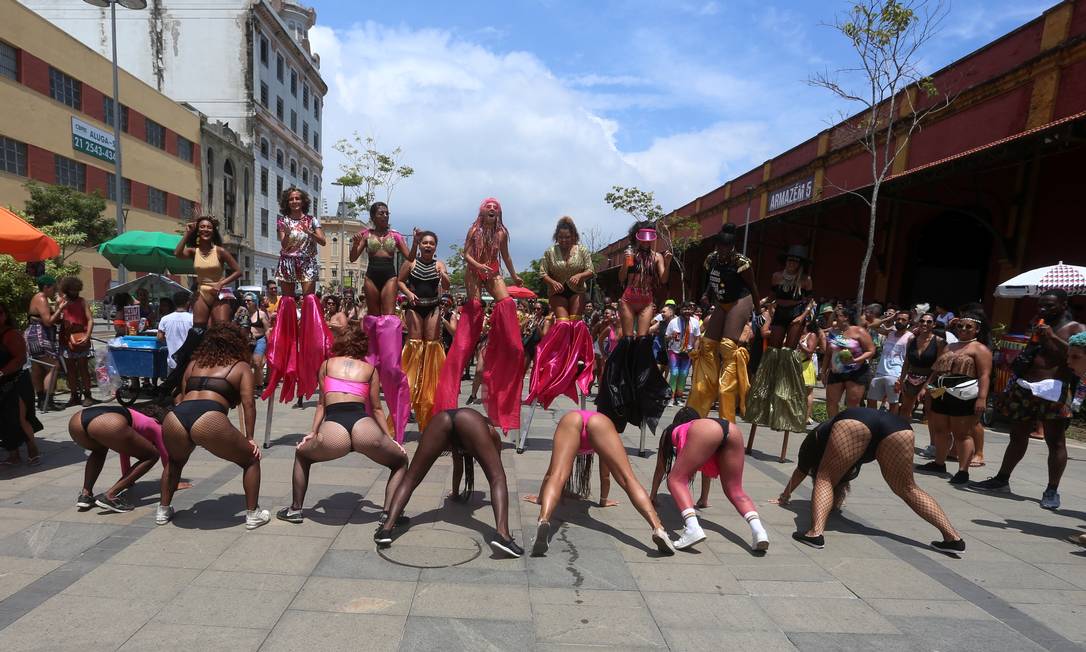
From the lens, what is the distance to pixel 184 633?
8.83 ft

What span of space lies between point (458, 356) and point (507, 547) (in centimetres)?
195

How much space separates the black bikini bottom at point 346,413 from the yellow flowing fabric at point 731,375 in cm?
341

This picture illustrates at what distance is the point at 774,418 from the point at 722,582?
3.02 m

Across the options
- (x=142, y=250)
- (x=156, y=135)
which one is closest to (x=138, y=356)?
(x=142, y=250)

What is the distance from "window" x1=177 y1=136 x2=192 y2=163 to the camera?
3266 cm

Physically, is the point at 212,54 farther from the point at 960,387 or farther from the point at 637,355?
the point at 960,387

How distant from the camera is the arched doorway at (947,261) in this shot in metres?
14.8

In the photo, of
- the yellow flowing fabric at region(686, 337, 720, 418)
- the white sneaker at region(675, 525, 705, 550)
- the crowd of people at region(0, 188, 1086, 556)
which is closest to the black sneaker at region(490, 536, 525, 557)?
the crowd of people at region(0, 188, 1086, 556)

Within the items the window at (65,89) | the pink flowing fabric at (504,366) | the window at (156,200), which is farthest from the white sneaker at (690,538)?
the window at (156,200)

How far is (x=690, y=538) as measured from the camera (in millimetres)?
3850

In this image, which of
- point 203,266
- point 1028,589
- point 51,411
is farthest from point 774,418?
point 51,411

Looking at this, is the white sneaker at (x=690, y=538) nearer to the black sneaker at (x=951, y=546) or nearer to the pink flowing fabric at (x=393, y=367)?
the black sneaker at (x=951, y=546)

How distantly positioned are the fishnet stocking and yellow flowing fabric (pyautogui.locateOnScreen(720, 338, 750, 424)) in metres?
1.51

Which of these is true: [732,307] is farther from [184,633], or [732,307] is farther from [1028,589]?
[184,633]
